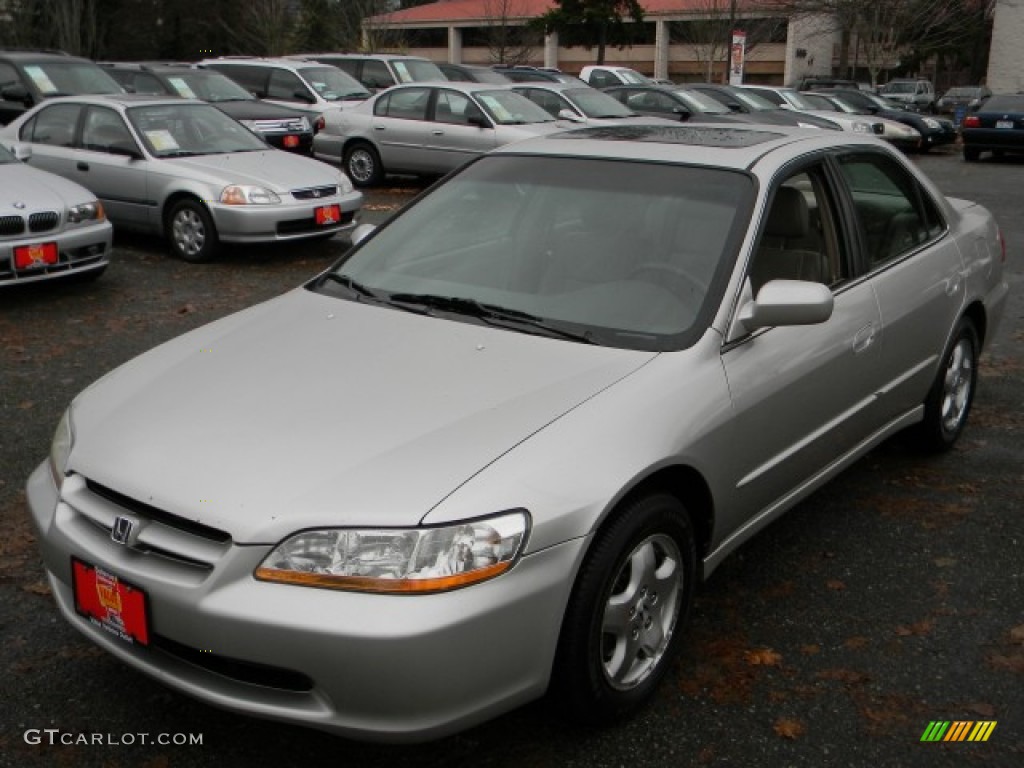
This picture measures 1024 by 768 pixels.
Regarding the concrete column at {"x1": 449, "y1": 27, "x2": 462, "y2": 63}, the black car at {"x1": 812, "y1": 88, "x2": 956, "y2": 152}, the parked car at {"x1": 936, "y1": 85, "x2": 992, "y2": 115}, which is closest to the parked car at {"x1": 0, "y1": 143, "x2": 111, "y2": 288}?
the black car at {"x1": 812, "y1": 88, "x2": 956, "y2": 152}

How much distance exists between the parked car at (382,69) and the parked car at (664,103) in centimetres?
376

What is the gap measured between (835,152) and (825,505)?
4.89 feet

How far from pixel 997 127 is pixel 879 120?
230 centimetres

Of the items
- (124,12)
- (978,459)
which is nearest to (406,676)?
(978,459)

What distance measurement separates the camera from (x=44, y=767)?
9.32 ft

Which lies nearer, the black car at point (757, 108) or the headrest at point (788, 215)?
the headrest at point (788, 215)

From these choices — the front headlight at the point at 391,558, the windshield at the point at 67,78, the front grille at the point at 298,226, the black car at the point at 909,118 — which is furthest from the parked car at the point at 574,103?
the front headlight at the point at 391,558

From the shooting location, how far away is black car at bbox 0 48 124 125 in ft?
43.3

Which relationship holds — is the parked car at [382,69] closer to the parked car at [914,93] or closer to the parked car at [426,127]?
the parked car at [426,127]

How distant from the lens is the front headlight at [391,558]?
2.47 m

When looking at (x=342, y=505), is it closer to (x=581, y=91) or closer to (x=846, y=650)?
(x=846, y=650)

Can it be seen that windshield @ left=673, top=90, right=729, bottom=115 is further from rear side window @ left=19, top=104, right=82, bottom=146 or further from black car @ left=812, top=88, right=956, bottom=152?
rear side window @ left=19, top=104, right=82, bottom=146

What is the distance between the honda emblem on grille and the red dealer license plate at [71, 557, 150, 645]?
9 centimetres

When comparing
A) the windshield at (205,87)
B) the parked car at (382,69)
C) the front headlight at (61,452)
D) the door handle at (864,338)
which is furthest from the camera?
the parked car at (382,69)
